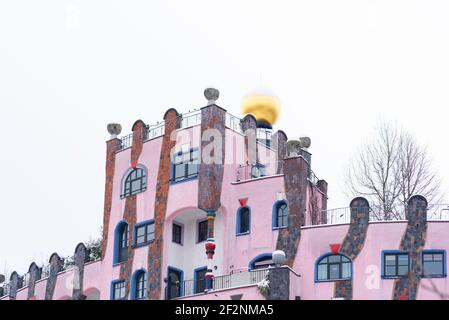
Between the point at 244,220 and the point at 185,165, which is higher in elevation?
the point at 185,165

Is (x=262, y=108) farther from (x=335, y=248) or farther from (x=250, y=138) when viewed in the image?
(x=335, y=248)

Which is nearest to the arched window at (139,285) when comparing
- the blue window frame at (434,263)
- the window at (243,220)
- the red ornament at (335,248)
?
the window at (243,220)

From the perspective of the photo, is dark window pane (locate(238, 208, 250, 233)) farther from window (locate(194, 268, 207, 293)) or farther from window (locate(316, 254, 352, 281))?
window (locate(316, 254, 352, 281))

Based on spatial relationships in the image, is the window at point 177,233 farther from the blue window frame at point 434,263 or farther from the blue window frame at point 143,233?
the blue window frame at point 434,263

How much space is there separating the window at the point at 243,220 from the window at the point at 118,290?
4.66 metres

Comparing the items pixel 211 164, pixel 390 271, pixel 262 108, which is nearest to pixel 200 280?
pixel 211 164

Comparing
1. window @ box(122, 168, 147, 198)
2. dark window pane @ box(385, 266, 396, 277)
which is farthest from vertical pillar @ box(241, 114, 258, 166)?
dark window pane @ box(385, 266, 396, 277)

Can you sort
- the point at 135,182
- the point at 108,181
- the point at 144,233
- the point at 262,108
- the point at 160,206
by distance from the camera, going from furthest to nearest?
the point at 262,108 → the point at 108,181 → the point at 135,182 → the point at 144,233 → the point at 160,206

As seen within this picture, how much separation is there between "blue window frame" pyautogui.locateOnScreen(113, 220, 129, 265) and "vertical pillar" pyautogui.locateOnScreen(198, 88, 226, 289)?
145 inches

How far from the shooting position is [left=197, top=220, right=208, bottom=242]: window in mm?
38781

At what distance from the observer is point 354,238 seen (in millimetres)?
35812

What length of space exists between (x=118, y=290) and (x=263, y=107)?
890cm
